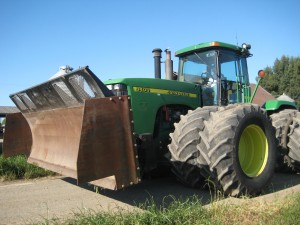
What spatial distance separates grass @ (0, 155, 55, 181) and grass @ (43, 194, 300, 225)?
3.35 meters

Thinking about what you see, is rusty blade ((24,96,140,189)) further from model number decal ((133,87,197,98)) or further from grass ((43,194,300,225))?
model number decal ((133,87,197,98))

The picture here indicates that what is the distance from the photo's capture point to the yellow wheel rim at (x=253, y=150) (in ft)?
17.3

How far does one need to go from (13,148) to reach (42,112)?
139 centimetres

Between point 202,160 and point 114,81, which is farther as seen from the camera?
point 114,81

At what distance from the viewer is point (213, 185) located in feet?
15.7

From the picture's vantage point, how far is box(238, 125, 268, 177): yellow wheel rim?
17.3ft

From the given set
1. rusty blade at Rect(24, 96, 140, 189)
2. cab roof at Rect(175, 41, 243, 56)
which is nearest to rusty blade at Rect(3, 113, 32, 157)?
rusty blade at Rect(24, 96, 140, 189)

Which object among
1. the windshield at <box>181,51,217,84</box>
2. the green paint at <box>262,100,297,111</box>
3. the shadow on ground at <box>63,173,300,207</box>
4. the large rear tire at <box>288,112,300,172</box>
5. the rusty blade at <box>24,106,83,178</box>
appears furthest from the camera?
the green paint at <box>262,100,297,111</box>

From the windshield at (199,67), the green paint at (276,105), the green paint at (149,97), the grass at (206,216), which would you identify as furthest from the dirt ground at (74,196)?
the windshield at (199,67)

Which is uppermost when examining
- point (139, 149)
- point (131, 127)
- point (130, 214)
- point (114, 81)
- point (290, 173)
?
point (114, 81)

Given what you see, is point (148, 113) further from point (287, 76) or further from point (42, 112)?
point (287, 76)

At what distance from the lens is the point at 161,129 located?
5594 mm

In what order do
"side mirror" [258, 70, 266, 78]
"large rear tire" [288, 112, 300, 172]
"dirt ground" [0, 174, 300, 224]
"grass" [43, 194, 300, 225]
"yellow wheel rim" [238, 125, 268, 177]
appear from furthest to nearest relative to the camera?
1. "side mirror" [258, 70, 266, 78]
2. "large rear tire" [288, 112, 300, 172]
3. "yellow wheel rim" [238, 125, 268, 177]
4. "dirt ground" [0, 174, 300, 224]
5. "grass" [43, 194, 300, 225]

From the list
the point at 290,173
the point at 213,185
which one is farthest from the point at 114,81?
the point at 290,173
